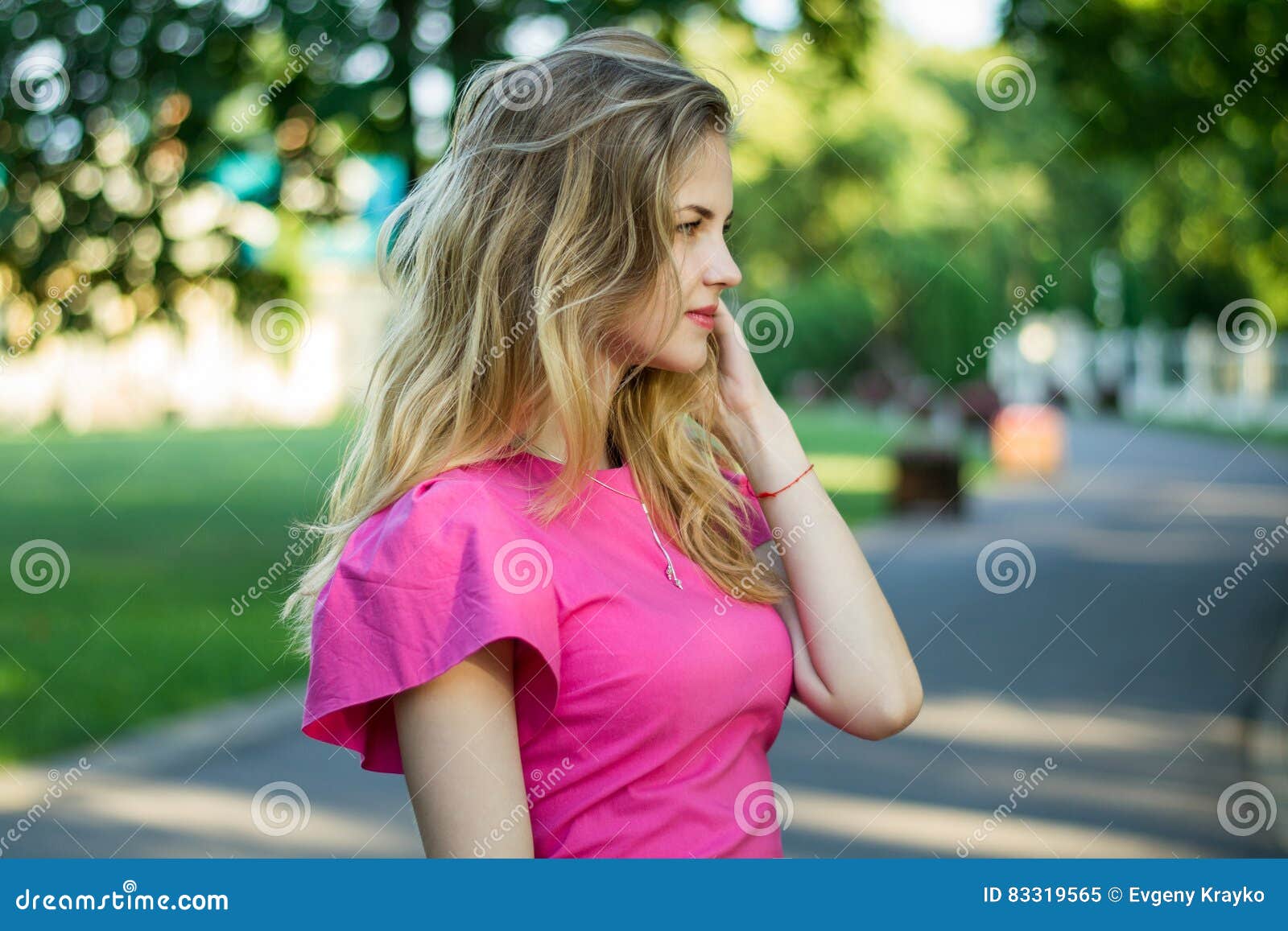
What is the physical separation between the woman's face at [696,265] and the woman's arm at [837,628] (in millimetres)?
255

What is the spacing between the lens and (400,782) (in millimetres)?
6473

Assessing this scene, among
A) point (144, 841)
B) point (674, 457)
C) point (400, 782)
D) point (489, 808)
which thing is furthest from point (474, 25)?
point (489, 808)

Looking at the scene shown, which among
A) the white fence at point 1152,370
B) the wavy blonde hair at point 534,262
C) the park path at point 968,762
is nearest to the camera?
the wavy blonde hair at point 534,262

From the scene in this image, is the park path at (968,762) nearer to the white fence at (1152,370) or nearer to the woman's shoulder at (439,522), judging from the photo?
the woman's shoulder at (439,522)

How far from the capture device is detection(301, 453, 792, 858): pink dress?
1.79 meters

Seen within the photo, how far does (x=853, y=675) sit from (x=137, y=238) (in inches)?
310

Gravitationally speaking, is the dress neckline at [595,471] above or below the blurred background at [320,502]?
above

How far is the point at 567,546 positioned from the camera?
1910 millimetres

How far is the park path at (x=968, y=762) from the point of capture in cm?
548

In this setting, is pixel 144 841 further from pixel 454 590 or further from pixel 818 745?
pixel 454 590

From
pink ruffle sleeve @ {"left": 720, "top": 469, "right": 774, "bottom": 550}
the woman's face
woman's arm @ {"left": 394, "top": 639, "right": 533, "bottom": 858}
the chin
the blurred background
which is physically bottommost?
the blurred background

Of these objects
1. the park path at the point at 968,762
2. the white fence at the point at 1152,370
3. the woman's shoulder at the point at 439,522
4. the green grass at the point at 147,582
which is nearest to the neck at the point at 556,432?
the woman's shoulder at the point at 439,522

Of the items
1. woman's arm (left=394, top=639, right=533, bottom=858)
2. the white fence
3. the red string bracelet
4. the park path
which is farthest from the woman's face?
the white fence

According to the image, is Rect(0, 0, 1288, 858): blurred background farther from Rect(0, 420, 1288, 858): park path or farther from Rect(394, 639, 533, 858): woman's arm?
Rect(394, 639, 533, 858): woman's arm
